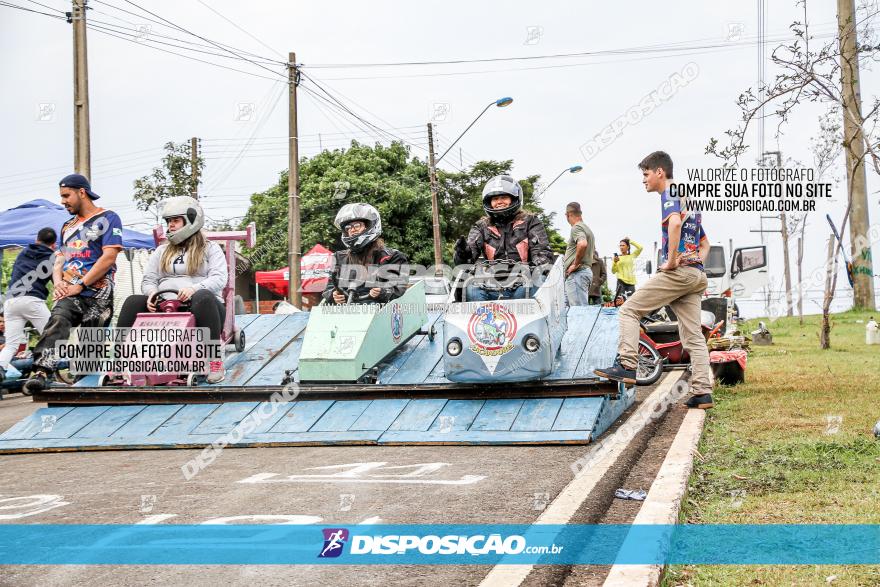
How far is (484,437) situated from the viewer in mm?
7355

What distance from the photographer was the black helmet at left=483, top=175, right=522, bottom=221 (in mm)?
9484

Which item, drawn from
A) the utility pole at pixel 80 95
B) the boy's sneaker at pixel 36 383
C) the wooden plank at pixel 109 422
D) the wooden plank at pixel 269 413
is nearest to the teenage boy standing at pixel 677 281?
the wooden plank at pixel 269 413

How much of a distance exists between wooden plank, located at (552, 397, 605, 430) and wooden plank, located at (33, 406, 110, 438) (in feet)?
15.1

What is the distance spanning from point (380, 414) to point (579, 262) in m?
5.20

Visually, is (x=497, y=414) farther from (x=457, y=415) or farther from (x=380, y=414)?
(x=380, y=414)

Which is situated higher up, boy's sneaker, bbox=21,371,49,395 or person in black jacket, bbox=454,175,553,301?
person in black jacket, bbox=454,175,553,301

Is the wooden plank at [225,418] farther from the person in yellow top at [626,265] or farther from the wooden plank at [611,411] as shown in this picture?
the person in yellow top at [626,265]

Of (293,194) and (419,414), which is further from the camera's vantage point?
(293,194)

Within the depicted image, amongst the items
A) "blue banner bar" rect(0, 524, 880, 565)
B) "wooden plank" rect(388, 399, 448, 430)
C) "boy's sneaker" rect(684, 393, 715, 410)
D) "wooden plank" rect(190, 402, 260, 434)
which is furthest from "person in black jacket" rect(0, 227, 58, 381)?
"boy's sneaker" rect(684, 393, 715, 410)

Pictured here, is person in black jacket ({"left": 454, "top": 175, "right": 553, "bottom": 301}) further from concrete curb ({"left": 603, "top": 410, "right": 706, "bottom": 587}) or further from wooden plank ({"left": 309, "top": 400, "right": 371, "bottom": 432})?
concrete curb ({"left": 603, "top": 410, "right": 706, "bottom": 587})

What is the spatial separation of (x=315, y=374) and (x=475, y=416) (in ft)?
5.95

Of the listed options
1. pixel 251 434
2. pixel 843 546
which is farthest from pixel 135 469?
pixel 843 546

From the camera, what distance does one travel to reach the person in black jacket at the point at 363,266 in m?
9.59

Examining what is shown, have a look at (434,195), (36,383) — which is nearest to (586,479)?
(36,383)
